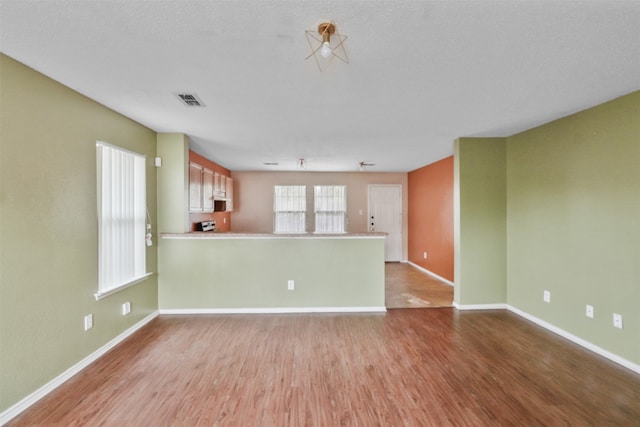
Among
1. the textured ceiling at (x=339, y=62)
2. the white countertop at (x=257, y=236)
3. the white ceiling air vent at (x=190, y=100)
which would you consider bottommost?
the white countertop at (x=257, y=236)

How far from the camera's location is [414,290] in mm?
4531

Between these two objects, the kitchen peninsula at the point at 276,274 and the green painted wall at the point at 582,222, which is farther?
the kitchen peninsula at the point at 276,274

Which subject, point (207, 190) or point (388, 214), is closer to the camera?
point (207, 190)

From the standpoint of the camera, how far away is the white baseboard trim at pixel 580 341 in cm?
229

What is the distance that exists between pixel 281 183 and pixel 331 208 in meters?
1.44

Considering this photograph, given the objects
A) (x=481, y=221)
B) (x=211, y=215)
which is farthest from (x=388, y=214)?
(x=211, y=215)

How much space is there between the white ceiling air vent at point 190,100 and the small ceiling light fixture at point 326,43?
1183 mm

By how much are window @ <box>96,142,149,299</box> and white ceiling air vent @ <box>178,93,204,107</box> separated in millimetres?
918

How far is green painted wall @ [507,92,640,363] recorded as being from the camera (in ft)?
7.60

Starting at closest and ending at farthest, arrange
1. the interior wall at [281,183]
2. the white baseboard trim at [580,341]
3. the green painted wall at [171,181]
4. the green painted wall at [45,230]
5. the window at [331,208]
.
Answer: the green painted wall at [45,230]
the white baseboard trim at [580,341]
the green painted wall at [171,181]
the interior wall at [281,183]
the window at [331,208]

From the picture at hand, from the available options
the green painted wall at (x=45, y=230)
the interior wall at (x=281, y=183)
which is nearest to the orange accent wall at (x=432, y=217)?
the interior wall at (x=281, y=183)

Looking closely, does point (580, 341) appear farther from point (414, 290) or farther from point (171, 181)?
point (171, 181)

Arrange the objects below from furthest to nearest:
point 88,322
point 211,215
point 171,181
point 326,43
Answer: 1. point 211,215
2. point 171,181
3. point 88,322
4. point 326,43

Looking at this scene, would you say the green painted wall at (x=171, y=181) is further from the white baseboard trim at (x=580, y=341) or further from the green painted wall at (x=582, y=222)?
the white baseboard trim at (x=580, y=341)
